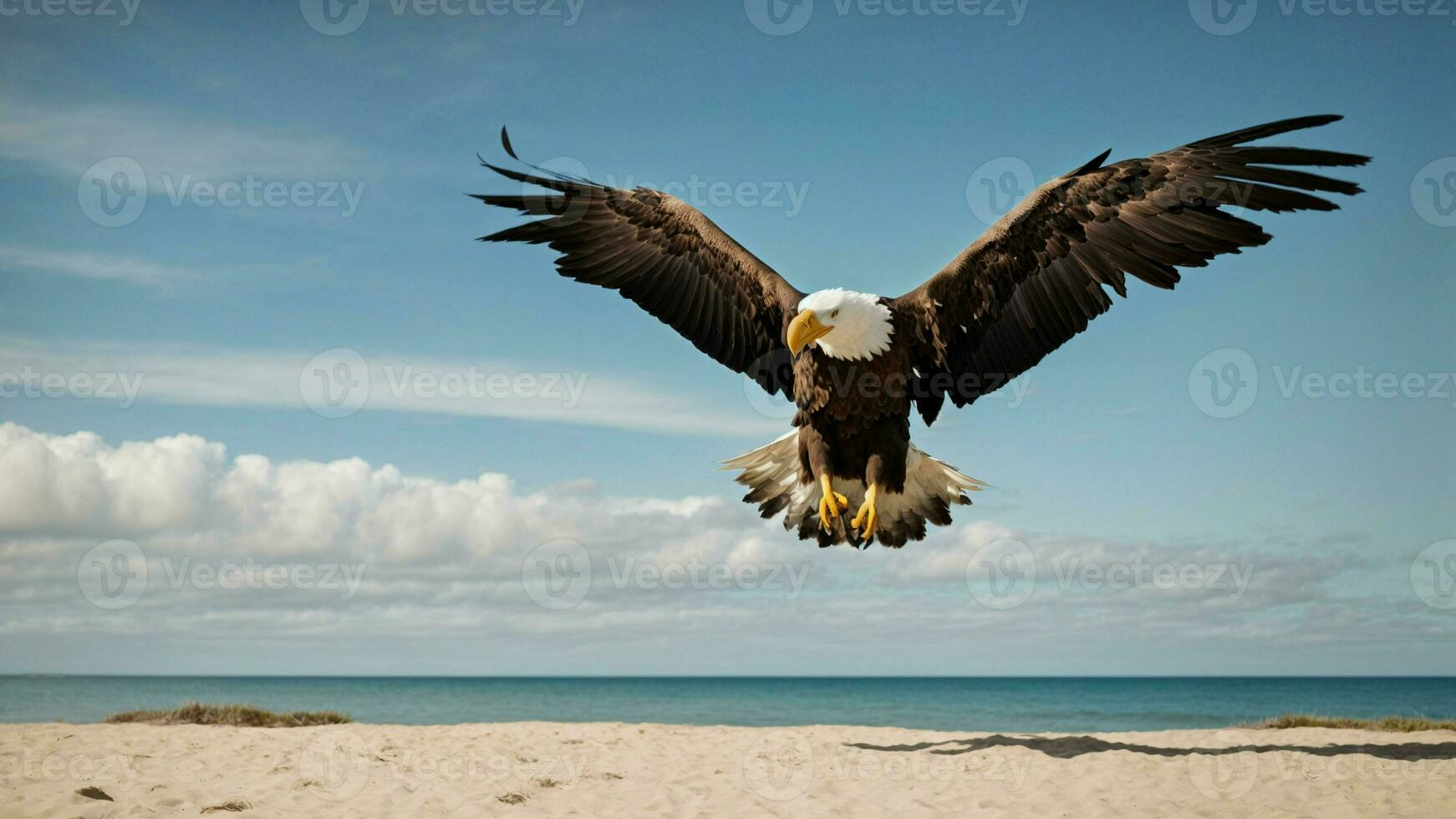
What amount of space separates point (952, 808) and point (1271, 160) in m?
5.03

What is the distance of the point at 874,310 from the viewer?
5945 mm

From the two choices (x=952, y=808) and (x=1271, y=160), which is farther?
(x=952, y=808)

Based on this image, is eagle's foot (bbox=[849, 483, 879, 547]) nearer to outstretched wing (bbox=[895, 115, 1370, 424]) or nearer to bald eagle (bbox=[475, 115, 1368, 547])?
bald eagle (bbox=[475, 115, 1368, 547])

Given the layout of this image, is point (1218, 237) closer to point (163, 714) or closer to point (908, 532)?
point (908, 532)

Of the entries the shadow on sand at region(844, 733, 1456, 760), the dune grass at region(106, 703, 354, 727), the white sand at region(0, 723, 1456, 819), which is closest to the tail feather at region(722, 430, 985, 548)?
the white sand at region(0, 723, 1456, 819)

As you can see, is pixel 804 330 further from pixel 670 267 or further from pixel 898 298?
pixel 670 267

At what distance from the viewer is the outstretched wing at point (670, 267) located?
6.57 m

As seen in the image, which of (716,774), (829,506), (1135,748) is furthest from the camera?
(1135,748)

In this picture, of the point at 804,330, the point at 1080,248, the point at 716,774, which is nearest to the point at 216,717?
the point at 716,774

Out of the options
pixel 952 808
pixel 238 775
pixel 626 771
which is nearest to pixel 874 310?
pixel 952 808

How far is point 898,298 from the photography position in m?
6.26

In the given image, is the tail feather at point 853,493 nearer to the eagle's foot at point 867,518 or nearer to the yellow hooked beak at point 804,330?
the eagle's foot at point 867,518

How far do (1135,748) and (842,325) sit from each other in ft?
22.1

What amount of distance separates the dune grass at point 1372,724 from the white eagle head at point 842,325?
31.0 feet
